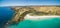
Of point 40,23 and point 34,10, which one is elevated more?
point 34,10

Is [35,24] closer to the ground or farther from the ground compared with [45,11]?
closer to the ground

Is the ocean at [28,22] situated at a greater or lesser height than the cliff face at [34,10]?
lesser

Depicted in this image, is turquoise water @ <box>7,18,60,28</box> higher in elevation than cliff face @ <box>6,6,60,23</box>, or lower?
lower

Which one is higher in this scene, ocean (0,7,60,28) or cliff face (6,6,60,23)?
cliff face (6,6,60,23)

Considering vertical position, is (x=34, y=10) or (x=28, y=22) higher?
(x=34, y=10)

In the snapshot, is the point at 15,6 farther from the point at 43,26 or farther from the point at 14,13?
the point at 43,26

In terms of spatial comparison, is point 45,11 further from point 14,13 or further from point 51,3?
point 14,13

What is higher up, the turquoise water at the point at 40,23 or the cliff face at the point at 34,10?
the cliff face at the point at 34,10

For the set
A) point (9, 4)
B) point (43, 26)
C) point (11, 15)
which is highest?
point (9, 4)

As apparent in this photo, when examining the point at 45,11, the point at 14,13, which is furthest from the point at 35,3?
the point at 14,13
